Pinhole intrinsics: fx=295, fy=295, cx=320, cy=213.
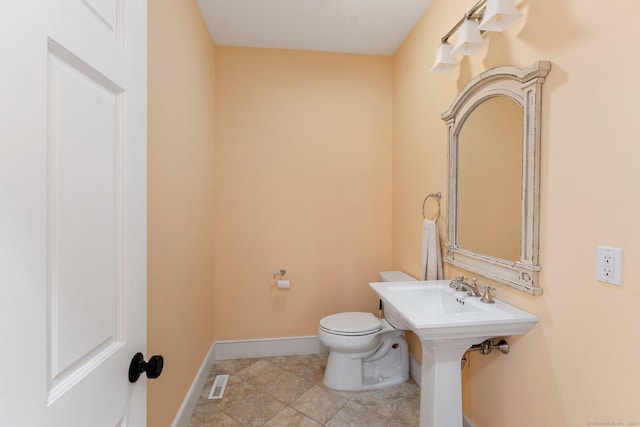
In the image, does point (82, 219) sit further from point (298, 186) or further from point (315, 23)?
point (315, 23)

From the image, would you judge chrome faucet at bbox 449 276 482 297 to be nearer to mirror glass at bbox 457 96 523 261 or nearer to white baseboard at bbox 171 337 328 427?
mirror glass at bbox 457 96 523 261

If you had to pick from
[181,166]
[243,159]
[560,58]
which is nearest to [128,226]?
[181,166]

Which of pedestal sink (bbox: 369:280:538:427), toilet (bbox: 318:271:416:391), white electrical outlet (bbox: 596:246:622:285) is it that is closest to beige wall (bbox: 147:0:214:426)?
toilet (bbox: 318:271:416:391)

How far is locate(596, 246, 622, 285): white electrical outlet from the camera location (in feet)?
3.05

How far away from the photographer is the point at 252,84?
103 inches

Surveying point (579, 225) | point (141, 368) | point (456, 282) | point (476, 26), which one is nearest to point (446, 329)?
point (456, 282)

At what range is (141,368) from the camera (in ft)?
2.42

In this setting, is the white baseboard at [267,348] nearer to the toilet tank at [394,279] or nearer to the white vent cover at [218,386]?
the white vent cover at [218,386]

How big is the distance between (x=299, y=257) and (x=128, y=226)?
2047 millimetres

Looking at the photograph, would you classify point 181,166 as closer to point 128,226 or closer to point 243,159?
point 243,159

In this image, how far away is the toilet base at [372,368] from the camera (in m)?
2.16

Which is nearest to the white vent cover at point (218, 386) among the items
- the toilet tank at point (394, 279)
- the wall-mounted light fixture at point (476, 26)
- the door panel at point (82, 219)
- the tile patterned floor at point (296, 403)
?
the tile patterned floor at point (296, 403)

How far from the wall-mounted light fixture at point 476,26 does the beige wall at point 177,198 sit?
1.47 meters

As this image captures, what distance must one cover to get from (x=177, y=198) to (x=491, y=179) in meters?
1.72
